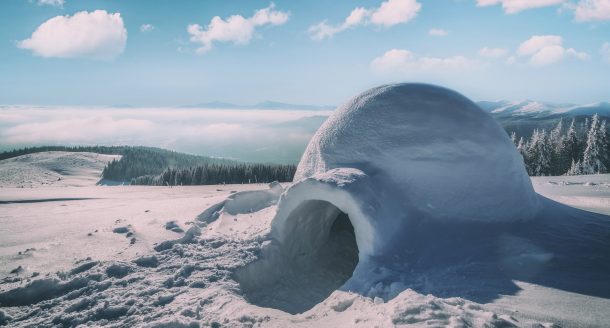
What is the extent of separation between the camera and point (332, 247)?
355 inches

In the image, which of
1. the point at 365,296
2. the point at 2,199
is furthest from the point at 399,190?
the point at 2,199

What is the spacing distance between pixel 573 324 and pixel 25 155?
103m

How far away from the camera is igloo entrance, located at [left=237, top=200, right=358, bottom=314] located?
21.3 ft

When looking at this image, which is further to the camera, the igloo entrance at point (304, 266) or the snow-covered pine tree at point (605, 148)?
the snow-covered pine tree at point (605, 148)

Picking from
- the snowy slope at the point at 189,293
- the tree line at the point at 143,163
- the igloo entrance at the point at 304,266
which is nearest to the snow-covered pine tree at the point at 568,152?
the igloo entrance at the point at 304,266

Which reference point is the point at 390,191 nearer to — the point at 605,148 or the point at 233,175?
the point at 605,148

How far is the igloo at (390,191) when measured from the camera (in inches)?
234

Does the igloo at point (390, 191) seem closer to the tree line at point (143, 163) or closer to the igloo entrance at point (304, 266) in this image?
the igloo entrance at point (304, 266)

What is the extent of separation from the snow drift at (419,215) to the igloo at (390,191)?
2cm

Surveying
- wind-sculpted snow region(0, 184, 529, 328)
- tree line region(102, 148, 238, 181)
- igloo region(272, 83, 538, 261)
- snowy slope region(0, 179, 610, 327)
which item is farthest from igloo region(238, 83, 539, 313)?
tree line region(102, 148, 238, 181)

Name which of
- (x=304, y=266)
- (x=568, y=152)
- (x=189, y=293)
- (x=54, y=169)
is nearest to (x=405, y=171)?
(x=304, y=266)

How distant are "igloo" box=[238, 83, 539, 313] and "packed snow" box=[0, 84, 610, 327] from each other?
0.03 m

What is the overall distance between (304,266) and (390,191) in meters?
2.65

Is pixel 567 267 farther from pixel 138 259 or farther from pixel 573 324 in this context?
pixel 138 259
